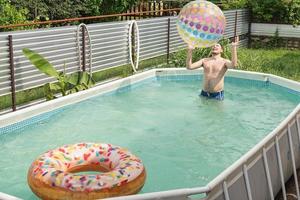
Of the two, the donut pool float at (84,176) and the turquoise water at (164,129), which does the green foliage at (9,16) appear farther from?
the donut pool float at (84,176)

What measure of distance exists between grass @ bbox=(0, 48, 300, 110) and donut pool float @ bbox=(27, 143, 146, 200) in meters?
3.76

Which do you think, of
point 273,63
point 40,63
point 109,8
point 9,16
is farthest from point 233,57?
point 109,8

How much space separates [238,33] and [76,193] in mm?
12812

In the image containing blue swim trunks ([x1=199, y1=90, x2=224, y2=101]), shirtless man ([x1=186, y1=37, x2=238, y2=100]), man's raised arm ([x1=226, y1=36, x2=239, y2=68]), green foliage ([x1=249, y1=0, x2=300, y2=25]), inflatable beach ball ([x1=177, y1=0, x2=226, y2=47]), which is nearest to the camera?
inflatable beach ball ([x1=177, y1=0, x2=226, y2=47])

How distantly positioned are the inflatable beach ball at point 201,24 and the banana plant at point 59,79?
6.85 ft

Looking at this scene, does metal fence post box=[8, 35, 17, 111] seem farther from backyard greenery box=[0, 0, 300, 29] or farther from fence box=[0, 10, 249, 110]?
backyard greenery box=[0, 0, 300, 29]

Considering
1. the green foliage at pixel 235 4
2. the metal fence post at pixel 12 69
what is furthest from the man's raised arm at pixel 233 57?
the green foliage at pixel 235 4

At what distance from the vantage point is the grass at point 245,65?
8.66 metres

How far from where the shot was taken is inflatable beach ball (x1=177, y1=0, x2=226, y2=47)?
7281 mm

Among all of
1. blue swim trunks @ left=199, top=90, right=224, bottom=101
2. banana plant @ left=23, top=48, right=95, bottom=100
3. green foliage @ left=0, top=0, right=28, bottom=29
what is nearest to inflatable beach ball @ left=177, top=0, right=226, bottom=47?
blue swim trunks @ left=199, top=90, right=224, bottom=101

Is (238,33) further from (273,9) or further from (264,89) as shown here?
(264,89)

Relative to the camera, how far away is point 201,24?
7.26 m

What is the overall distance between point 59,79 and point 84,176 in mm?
4323

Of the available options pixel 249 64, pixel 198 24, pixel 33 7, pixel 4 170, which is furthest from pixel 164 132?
pixel 33 7
